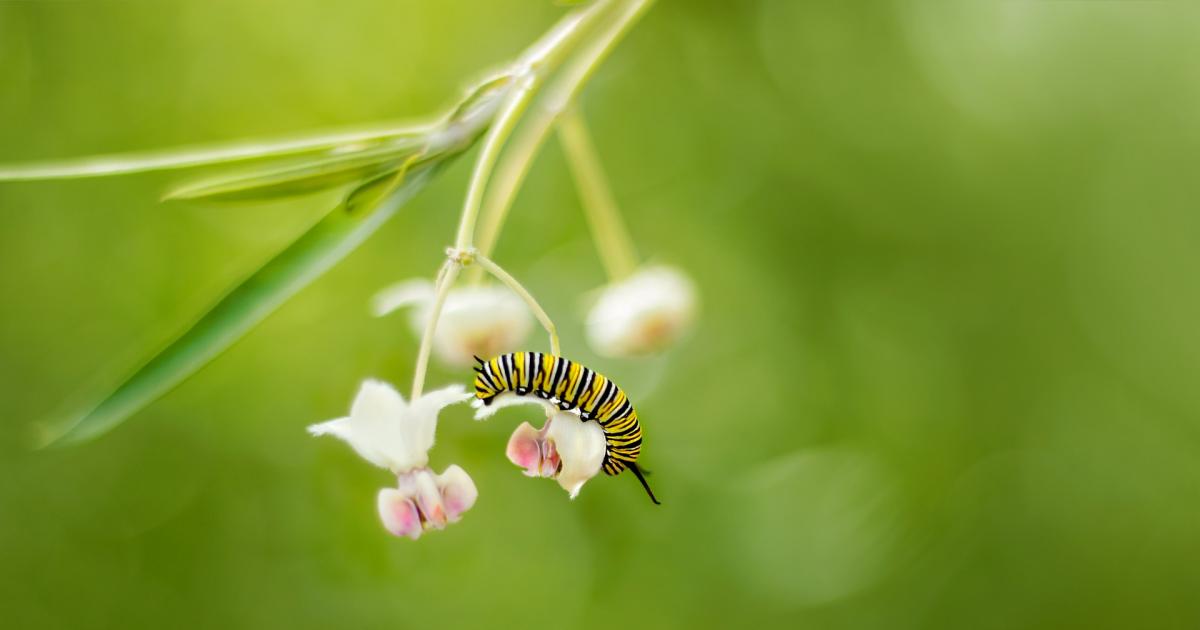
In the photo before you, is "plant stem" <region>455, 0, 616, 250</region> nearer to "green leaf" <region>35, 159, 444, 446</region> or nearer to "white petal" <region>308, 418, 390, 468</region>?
"green leaf" <region>35, 159, 444, 446</region>

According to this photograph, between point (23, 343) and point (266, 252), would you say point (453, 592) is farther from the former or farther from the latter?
point (23, 343)

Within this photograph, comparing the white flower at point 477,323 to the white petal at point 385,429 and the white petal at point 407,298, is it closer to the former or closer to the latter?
the white petal at point 407,298

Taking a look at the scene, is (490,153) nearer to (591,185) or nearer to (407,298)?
(407,298)

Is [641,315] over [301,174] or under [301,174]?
over

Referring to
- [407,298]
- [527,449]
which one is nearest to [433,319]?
[527,449]

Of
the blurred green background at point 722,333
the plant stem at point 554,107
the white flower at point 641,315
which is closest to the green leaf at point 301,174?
the plant stem at point 554,107
